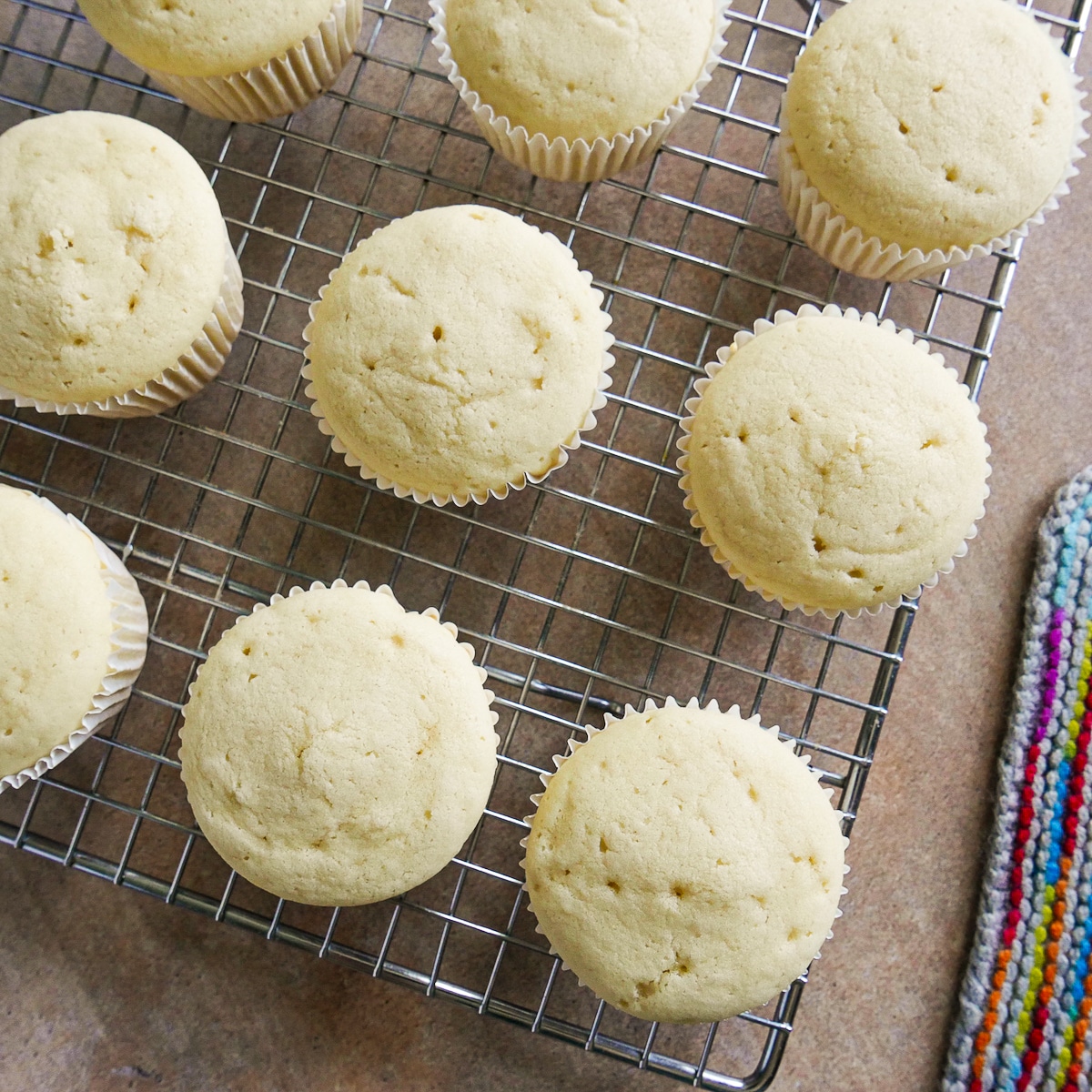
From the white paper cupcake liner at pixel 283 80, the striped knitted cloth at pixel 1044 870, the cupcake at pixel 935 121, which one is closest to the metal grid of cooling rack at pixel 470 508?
the white paper cupcake liner at pixel 283 80

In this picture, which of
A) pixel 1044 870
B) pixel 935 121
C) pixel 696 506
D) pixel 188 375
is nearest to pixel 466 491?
pixel 696 506

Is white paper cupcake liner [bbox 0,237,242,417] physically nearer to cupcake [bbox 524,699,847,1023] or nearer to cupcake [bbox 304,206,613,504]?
cupcake [bbox 304,206,613,504]

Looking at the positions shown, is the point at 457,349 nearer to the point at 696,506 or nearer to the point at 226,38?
the point at 696,506

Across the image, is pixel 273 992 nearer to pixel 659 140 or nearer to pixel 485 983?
pixel 485 983

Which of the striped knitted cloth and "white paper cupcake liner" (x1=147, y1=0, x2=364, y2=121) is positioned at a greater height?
"white paper cupcake liner" (x1=147, y1=0, x2=364, y2=121)

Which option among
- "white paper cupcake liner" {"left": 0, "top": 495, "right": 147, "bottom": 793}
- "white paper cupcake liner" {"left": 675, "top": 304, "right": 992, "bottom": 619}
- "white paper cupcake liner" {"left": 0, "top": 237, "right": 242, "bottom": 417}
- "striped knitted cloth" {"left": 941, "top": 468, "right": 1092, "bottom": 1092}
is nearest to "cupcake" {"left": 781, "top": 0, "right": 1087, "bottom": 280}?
"white paper cupcake liner" {"left": 675, "top": 304, "right": 992, "bottom": 619}
